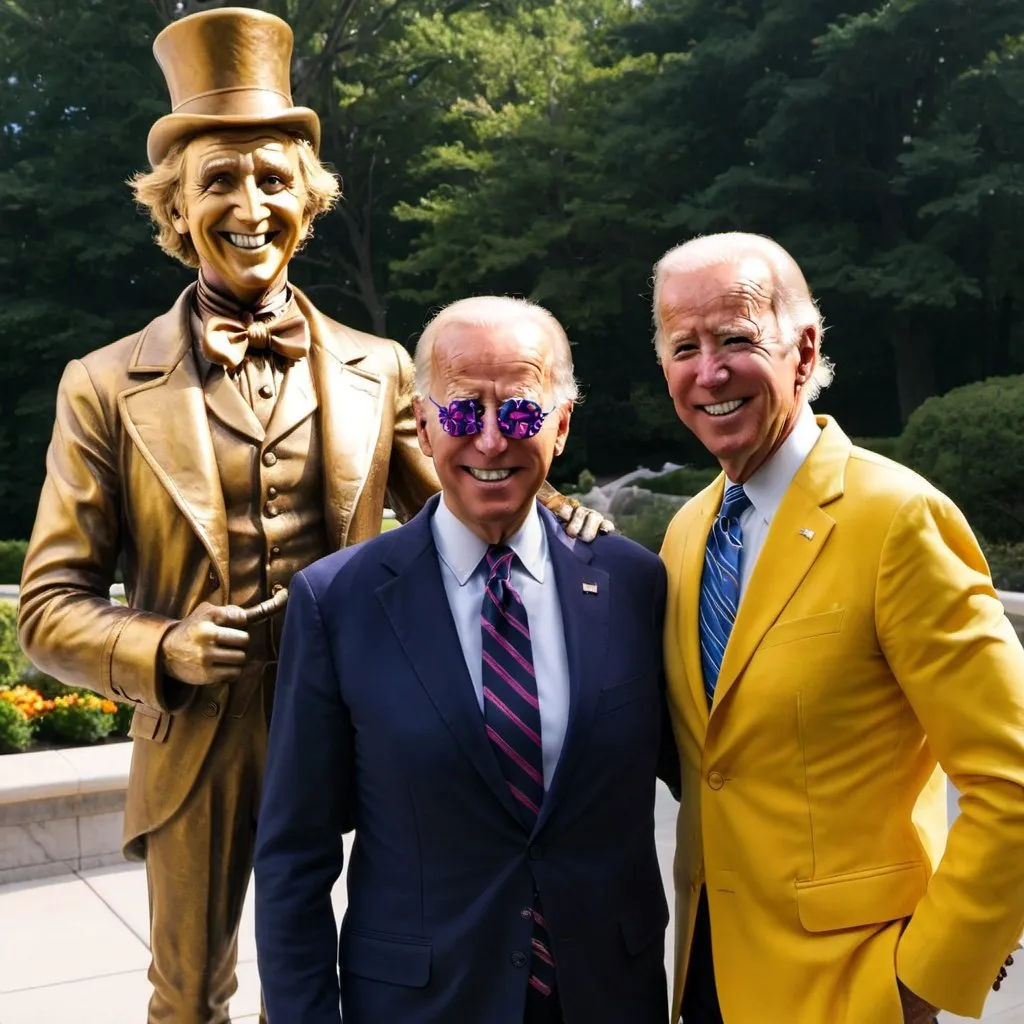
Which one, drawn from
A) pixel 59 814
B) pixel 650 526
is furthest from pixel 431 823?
pixel 650 526

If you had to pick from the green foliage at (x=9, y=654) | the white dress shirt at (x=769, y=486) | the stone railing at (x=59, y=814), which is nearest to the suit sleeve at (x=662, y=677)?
the white dress shirt at (x=769, y=486)

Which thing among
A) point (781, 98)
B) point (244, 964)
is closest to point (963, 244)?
point (781, 98)

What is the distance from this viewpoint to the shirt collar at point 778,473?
2195 millimetres

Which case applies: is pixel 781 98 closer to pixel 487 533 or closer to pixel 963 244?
pixel 963 244

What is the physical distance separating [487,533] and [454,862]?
54 centimetres

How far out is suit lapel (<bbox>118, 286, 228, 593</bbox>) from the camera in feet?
8.28

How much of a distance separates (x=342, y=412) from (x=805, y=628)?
115 centimetres

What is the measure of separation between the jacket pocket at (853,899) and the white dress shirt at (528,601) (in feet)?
1.58

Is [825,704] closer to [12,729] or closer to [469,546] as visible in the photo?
[469,546]

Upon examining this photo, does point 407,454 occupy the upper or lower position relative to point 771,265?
lower

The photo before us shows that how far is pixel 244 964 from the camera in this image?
15.6ft

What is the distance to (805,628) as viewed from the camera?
2.05 metres

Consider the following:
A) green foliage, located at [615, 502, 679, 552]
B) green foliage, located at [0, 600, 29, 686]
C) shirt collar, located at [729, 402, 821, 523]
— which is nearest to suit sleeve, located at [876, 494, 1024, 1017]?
shirt collar, located at [729, 402, 821, 523]

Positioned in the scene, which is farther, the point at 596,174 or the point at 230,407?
the point at 596,174
